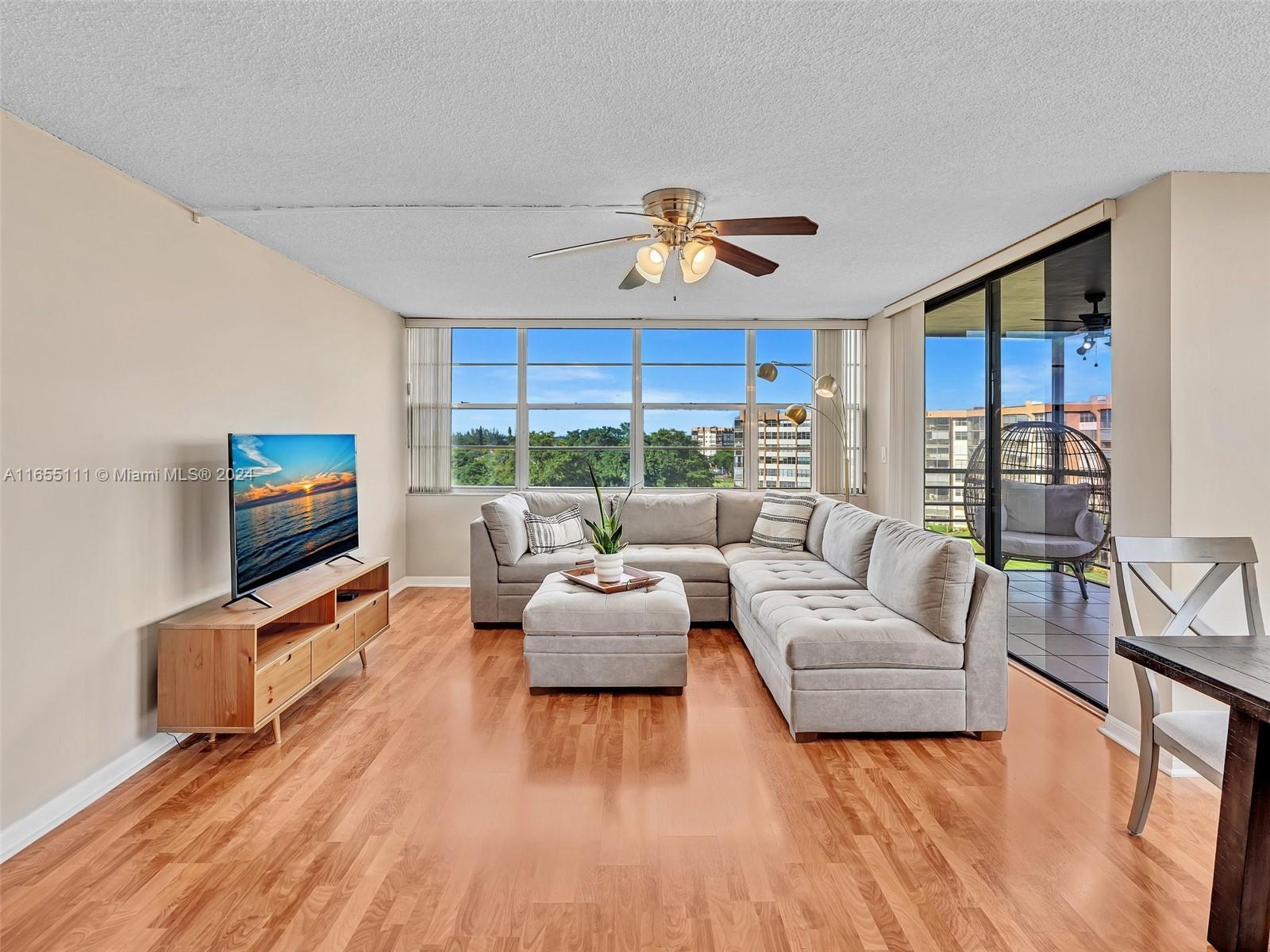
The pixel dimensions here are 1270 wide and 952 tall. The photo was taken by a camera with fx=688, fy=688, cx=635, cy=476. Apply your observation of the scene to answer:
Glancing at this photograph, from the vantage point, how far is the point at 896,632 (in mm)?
3121

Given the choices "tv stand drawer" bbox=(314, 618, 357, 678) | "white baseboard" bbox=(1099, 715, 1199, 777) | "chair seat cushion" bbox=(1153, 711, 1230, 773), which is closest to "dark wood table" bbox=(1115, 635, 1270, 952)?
"chair seat cushion" bbox=(1153, 711, 1230, 773)

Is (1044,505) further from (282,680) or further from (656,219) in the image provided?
(282,680)

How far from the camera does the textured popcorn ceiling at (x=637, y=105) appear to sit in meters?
1.81

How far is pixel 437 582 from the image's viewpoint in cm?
638

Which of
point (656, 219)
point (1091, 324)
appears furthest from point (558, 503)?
point (1091, 324)

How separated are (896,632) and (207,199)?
3.69 meters

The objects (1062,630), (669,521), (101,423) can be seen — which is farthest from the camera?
(669,521)

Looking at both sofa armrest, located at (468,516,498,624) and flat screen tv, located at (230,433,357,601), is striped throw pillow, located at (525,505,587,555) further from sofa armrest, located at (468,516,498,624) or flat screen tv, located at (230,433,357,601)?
flat screen tv, located at (230,433,357,601)

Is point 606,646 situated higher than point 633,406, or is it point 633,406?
point 633,406

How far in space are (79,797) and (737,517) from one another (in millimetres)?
4575

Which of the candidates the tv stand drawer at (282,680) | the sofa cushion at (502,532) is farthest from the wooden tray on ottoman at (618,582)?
the tv stand drawer at (282,680)

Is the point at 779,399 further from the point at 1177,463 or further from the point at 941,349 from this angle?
the point at 1177,463

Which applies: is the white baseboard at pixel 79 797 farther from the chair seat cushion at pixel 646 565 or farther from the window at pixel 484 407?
the window at pixel 484 407

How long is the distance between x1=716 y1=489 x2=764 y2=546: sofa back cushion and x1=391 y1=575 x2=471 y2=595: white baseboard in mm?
2425
